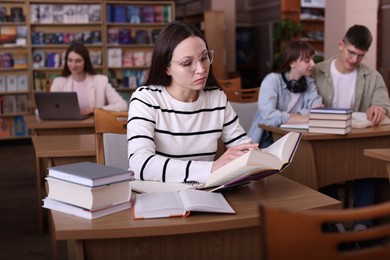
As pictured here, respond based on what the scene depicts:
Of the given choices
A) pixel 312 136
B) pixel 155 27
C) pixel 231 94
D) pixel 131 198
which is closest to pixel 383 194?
pixel 312 136

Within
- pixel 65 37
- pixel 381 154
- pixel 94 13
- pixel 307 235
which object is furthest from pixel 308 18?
pixel 307 235

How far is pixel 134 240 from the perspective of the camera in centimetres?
144

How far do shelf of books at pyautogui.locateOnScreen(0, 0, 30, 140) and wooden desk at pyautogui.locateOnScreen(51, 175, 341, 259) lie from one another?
633 centimetres

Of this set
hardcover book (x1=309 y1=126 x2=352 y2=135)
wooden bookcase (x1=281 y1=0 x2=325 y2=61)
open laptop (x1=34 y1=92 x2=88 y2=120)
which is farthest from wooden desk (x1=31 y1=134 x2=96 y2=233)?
wooden bookcase (x1=281 y1=0 x2=325 y2=61)

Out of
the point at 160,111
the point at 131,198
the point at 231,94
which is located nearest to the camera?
the point at 131,198

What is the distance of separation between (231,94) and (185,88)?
7.43ft

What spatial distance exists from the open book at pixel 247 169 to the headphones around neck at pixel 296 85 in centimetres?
179

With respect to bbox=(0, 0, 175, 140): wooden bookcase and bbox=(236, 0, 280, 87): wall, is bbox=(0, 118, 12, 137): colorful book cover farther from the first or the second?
bbox=(236, 0, 280, 87): wall

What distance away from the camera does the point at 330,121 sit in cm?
293

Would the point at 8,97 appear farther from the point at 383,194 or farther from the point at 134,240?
the point at 134,240

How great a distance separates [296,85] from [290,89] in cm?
5

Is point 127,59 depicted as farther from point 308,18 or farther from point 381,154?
point 381,154

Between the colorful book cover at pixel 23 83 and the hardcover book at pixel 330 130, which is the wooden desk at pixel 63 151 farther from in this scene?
the colorful book cover at pixel 23 83

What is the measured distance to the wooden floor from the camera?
3309mm
